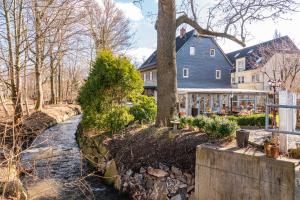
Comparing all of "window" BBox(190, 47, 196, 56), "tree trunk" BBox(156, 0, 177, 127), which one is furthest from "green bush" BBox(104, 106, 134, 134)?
"window" BBox(190, 47, 196, 56)

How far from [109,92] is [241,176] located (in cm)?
677

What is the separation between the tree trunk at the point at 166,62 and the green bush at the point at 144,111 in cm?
159

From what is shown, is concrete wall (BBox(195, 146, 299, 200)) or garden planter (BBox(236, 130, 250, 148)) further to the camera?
garden planter (BBox(236, 130, 250, 148))

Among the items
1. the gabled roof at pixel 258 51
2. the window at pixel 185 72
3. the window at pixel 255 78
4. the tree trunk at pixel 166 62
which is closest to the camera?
the tree trunk at pixel 166 62

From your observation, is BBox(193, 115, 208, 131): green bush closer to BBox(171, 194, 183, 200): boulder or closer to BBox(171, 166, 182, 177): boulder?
BBox(171, 166, 182, 177): boulder

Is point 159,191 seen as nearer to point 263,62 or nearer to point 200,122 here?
point 200,122

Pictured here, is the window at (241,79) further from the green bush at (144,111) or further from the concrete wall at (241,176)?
the concrete wall at (241,176)

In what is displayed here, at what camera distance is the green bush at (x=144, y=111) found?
10961mm

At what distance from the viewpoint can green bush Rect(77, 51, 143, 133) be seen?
10.3 m

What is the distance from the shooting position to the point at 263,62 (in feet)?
79.6

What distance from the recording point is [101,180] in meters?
8.53

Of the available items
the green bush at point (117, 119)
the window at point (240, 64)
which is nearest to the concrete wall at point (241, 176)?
the green bush at point (117, 119)

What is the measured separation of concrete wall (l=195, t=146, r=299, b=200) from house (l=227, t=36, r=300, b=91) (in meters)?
14.4

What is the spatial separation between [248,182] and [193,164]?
2.04 m
